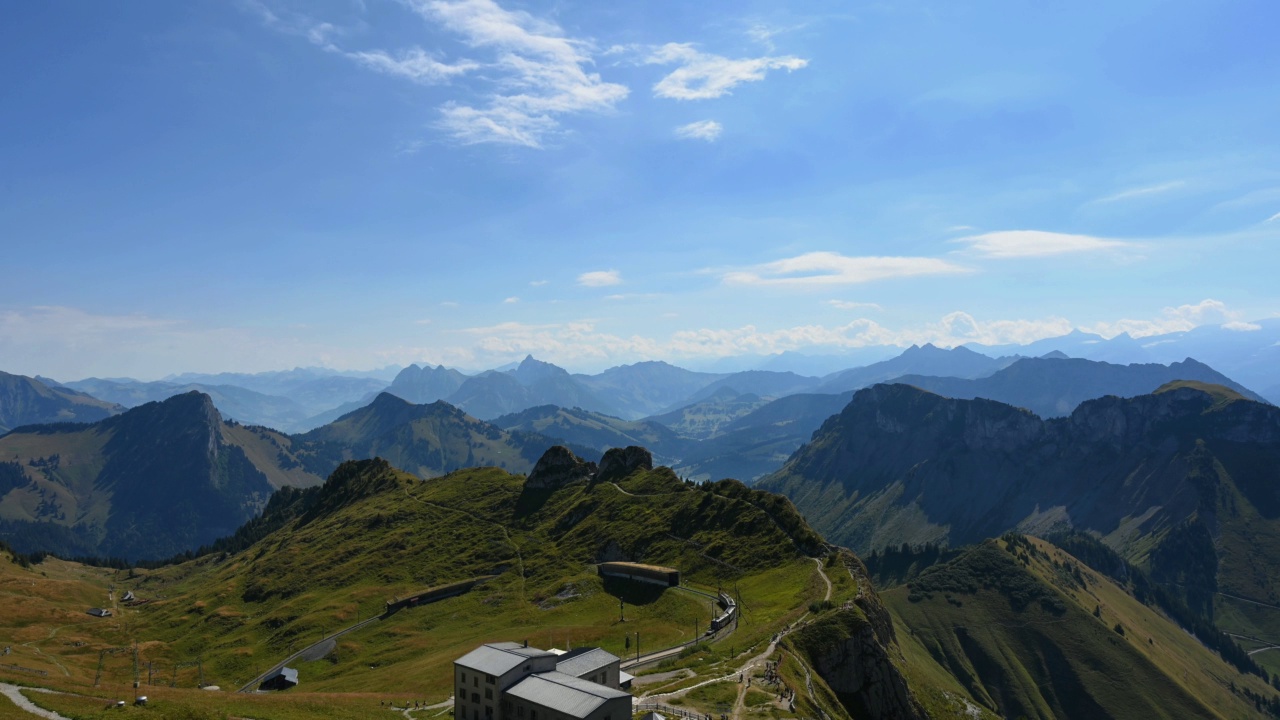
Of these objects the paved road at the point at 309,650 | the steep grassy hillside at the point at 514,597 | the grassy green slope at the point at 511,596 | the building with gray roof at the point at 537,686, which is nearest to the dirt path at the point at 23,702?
the building with gray roof at the point at 537,686

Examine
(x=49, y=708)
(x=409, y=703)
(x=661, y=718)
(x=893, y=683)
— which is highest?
(x=49, y=708)

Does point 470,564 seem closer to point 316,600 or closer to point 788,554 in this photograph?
point 316,600

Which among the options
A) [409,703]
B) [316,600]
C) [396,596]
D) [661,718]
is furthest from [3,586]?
[661,718]

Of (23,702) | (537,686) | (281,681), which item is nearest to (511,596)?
(281,681)

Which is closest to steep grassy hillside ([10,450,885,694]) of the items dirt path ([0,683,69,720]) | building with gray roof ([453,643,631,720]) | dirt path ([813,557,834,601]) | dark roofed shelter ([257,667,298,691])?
dirt path ([813,557,834,601])

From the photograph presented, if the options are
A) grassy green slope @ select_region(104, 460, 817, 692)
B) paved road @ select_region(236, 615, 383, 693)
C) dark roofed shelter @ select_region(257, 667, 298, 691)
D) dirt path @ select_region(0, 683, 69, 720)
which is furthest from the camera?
paved road @ select_region(236, 615, 383, 693)

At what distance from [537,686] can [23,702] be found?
4307cm

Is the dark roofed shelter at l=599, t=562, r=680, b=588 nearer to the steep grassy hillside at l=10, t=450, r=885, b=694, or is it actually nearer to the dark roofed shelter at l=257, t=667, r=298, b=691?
the steep grassy hillside at l=10, t=450, r=885, b=694

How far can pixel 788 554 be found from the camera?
14075 centimetres

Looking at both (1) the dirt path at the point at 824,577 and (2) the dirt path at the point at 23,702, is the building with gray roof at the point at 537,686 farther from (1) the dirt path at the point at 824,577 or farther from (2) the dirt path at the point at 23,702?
(1) the dirt path at the point at 824,577

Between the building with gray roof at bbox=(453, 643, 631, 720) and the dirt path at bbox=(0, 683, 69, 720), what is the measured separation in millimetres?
32253

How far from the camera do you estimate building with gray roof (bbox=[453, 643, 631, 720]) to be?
214 ft

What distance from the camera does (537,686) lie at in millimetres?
69875

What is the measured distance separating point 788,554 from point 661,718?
79.5 m
